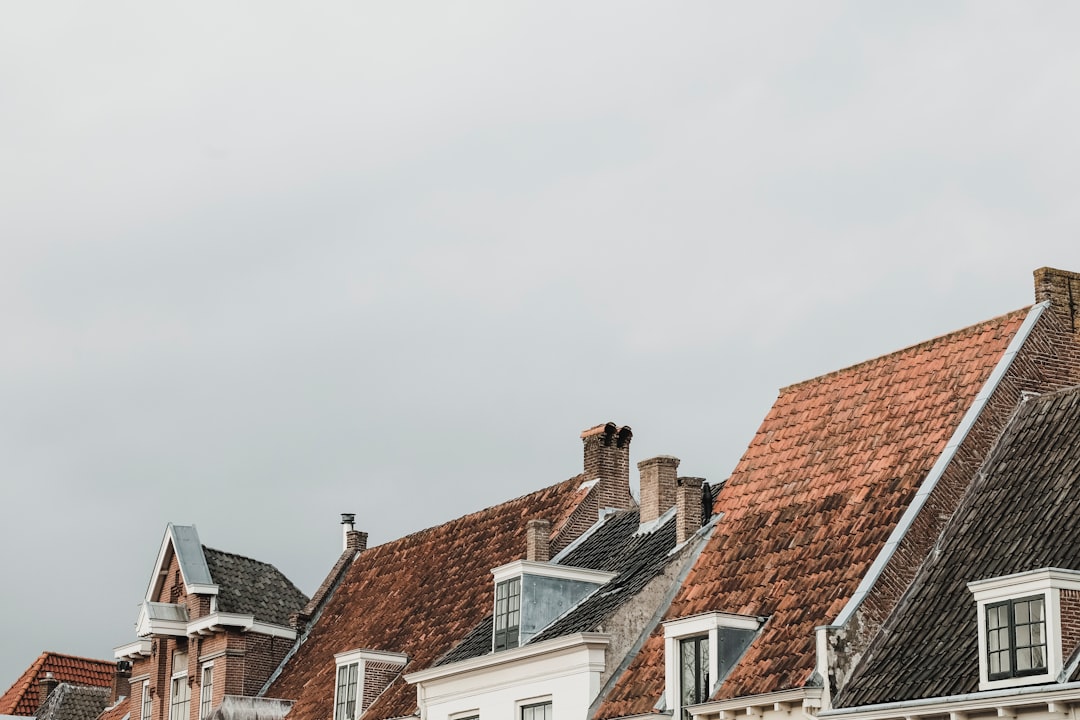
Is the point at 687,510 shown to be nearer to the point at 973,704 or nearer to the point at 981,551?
the point at 981,551

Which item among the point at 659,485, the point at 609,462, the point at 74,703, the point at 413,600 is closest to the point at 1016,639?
the point at 659,485

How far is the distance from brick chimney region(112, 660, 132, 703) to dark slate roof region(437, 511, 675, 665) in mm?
22991

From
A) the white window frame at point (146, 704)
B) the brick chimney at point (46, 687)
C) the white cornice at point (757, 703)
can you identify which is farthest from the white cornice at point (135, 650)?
the white cornice at point (757, 703)

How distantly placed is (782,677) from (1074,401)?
611 centimetres

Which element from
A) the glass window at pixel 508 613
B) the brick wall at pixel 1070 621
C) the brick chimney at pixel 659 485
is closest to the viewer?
the brick wall at pixel 1070 621

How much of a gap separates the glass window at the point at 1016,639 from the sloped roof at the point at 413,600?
15860 millimetres

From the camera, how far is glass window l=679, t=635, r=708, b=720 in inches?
1058

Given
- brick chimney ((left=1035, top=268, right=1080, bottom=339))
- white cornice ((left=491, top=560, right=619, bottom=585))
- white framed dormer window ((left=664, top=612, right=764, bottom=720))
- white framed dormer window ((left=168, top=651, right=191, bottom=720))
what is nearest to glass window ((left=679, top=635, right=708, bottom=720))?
white framed dormer window ((left=664, top=612, right=764, bottom=720))

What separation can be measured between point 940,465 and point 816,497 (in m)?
2.87

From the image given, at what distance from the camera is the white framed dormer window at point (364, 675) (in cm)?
3694

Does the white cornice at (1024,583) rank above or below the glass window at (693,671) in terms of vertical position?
above

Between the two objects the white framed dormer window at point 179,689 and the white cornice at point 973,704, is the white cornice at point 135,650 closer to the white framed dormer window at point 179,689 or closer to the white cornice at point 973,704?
the white framed dormer window at point 179,689

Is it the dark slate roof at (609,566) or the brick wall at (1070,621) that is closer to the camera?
the brick wall at (1070,621)

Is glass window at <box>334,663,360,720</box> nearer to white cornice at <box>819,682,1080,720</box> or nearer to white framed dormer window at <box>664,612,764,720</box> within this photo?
white framed dormer window at <box>664,612,764,720</box>
